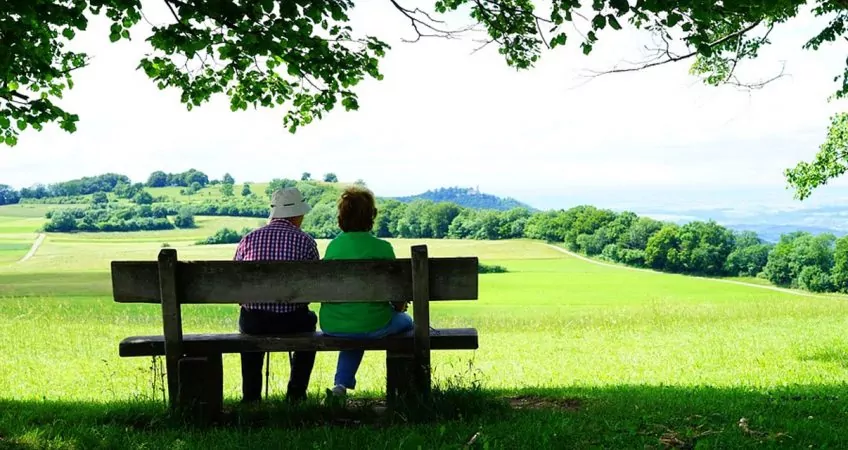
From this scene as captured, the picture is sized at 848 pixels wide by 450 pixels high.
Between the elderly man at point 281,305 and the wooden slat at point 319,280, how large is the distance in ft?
1.87

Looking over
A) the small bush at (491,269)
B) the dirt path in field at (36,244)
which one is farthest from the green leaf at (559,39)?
the dirt path in field at (36,244)

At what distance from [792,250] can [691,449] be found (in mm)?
74076

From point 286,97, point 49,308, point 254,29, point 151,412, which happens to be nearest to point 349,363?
point 151,412

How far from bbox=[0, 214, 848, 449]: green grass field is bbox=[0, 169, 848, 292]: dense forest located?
40063 millimetres

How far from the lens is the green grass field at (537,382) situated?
550cm

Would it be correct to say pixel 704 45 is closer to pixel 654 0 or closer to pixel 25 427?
pixel 654 0

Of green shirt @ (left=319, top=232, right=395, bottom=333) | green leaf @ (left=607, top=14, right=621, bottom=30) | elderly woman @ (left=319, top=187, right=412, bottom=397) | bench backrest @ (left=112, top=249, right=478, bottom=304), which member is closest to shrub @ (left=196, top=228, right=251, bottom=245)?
green leaf @ (left=607, top=14, right=621, bottom=30)

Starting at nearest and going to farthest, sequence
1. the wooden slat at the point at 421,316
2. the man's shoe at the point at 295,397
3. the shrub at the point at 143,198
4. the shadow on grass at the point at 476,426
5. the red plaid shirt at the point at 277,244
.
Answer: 1. the shadow on grass at the point at 476,426
2. the wooden slat at the point at 421,316
3. the man's shoe at the point at 295,397
4. the red plaid shirt at the point at 277,244
5. the shrub at the point at 143,198

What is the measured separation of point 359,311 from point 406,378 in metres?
0.70

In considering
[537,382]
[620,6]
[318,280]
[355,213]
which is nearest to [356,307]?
[318,280]

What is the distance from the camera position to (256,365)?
711 centimetres

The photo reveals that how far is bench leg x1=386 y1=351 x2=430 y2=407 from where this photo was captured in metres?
5.92

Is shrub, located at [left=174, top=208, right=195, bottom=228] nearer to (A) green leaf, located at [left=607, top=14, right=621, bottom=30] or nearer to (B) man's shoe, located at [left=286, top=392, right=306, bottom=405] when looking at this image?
(A) green leaf, located at [left=607, top=14, right=621, bottom=30]

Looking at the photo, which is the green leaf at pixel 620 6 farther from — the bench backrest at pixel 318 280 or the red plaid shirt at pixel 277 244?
the red plaid shirt at pixel 277 244
